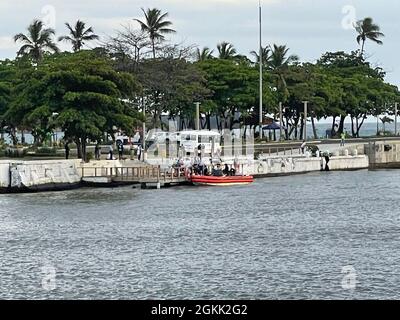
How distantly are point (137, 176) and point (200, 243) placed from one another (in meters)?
28.8

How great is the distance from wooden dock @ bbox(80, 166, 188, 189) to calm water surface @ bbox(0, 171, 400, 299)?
1.38m

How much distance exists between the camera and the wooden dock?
76.2 metres

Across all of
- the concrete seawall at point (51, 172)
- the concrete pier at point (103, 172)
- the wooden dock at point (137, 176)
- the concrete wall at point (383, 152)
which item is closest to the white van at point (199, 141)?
the concrete pier at point (103, 172)

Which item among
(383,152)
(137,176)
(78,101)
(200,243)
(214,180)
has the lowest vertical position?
(200,243)

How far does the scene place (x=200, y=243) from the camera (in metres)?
48.8

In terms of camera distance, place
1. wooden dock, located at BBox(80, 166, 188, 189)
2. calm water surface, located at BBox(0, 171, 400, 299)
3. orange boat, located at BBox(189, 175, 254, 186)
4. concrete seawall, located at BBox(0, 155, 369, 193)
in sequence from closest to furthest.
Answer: calm water surface, located at BBox(0, 171, 400, 299)
concrete seawall, located at BBox(0, 155, 369, 193)
wooden dock, located at BBox(80, 166, 188, 189)
orange boat, located at BBox(189, 175, 254, 186)

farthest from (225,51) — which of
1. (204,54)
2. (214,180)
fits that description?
(214,180)

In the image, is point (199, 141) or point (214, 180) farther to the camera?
point (199, 141)

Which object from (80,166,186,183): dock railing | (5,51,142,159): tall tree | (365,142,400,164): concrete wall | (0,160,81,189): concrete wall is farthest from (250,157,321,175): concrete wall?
(0,160,81,189): concrete wall

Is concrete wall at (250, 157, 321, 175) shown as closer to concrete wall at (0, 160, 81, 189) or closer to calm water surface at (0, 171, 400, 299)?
calm water surface at (0, 171, 400, 299)

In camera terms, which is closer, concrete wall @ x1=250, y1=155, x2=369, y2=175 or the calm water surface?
the calm water surface

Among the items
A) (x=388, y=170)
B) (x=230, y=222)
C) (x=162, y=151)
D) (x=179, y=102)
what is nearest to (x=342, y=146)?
(x=388, y=170)

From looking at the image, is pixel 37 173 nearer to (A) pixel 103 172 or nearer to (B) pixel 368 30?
(A) pixel 103 172

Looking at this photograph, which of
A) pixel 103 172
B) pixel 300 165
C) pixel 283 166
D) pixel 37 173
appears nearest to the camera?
pixel 37 173
